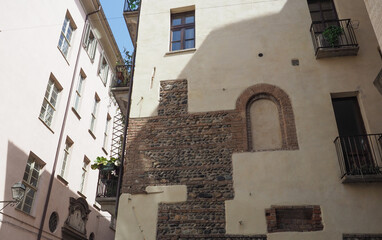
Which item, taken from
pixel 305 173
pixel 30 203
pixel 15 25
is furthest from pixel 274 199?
pixel 15 25

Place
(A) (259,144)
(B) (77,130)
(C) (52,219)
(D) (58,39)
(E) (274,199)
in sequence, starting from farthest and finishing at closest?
(B) (77,130)
(D) (58,39)
(C) (52,219)
(A) (259,144)
(E) (274,199)

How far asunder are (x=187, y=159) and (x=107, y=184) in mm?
2729

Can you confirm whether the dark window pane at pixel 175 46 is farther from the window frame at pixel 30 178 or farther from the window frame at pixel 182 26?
the window frame at pixel 30 178

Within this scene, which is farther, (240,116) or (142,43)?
(142,43)

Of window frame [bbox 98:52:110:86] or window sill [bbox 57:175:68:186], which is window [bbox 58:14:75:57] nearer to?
window frame [bbox 98:52:110:86]

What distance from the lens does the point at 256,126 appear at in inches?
349

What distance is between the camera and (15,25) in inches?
467

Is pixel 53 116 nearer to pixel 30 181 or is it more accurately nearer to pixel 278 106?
pixel 30 181

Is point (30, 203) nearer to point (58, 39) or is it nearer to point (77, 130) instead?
point (77, 130)

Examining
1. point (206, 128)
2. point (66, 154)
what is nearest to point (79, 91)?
point (66, 154)

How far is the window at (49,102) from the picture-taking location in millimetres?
13898

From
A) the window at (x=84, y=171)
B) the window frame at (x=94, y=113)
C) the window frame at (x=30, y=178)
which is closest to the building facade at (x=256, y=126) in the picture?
the window frame at (x=30, y=178)

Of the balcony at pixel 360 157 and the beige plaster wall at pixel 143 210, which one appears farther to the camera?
the beige plaster wall at pixel 143 210

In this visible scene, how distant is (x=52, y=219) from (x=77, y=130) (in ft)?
15.1
